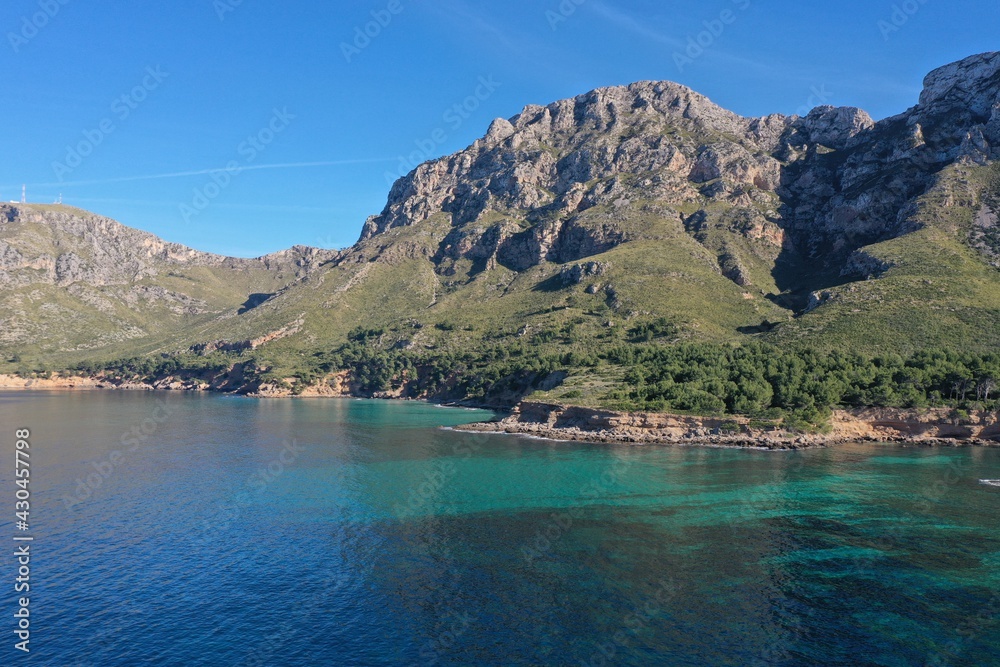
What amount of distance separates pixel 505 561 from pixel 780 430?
67.7 meters

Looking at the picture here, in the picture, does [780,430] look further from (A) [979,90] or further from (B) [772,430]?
(A) [979,90]

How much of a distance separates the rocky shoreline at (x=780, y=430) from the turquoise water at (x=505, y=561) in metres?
14.4

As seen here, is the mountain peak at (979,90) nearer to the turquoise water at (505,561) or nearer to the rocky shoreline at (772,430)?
the rocky shoreline at (772,430)

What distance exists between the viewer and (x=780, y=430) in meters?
90.9

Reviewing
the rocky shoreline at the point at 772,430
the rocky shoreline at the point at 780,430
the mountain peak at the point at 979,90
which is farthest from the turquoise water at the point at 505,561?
the mountain peak at the point at 979,90

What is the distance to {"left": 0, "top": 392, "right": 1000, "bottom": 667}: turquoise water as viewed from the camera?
29.0 m

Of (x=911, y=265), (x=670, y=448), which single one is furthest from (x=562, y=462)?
(x=911, y=265)

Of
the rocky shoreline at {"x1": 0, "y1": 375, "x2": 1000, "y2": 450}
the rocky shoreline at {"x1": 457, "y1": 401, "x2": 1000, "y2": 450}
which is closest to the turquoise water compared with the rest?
the rocky shoreline at {"x1": 457, "y1": 401, "x2": 1000, "y2": 450}

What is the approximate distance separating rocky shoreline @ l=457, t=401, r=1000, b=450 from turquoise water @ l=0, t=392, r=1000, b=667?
14.4 metres

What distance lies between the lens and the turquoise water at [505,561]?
29.0 meters

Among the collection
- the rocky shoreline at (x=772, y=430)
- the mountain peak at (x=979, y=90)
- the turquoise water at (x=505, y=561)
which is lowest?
the turquoise water at (x=505, y=561)

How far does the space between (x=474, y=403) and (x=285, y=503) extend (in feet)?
323

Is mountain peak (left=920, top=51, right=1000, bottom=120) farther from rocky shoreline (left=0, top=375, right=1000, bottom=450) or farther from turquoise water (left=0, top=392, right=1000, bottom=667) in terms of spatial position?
turquoise water (left=0, top=392, right=1000, bottom=667)

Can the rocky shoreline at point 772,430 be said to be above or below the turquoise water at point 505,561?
above
